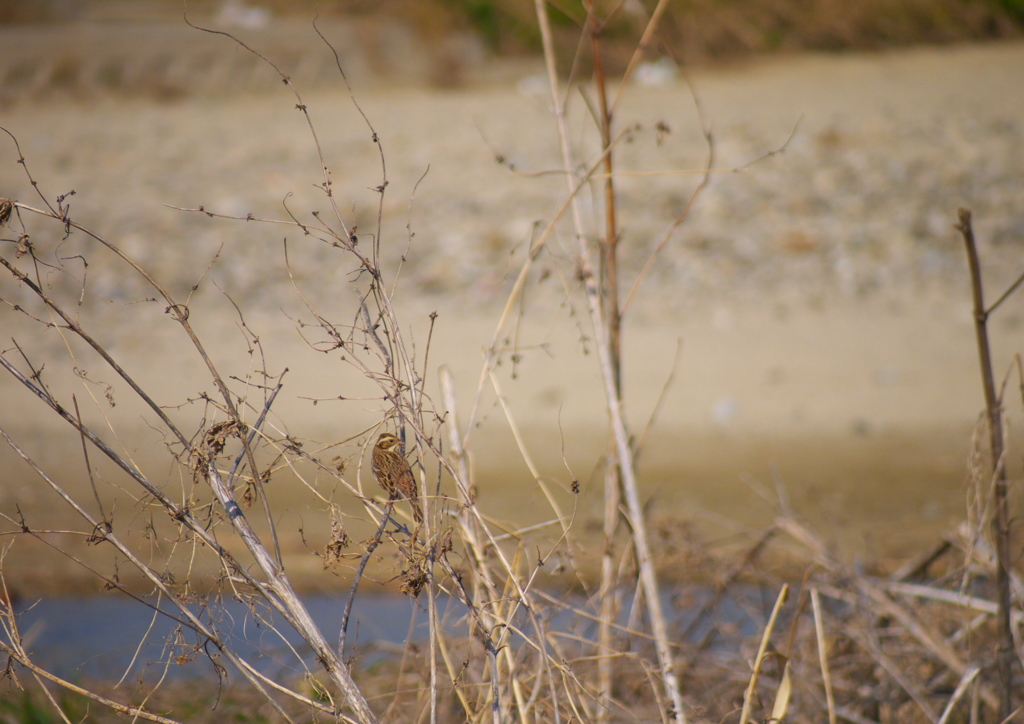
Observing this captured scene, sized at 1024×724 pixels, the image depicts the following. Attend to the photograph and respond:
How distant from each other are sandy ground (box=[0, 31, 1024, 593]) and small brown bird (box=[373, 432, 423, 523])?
1.52 ft

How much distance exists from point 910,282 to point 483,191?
3054mm

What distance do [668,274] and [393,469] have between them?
4.56 meters

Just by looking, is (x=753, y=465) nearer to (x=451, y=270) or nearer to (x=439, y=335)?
(x=439, y=335)

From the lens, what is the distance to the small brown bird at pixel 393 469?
2.72ft

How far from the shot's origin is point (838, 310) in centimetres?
486

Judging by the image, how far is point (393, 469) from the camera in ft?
2.73

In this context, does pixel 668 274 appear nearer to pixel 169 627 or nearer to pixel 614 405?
pixel 169 627

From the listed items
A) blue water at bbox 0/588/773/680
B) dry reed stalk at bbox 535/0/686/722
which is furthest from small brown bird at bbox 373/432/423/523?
blue water at bbox 0/588/773/680

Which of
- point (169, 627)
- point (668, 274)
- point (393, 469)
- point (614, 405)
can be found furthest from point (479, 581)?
point (668, 274)

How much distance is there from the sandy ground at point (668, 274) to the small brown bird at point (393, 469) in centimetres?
46

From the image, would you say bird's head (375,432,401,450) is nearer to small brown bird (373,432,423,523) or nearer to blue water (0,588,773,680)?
small brown bird (373,432,423,523)

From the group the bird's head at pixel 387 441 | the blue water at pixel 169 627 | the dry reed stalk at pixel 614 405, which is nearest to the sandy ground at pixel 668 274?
the dry reed stalk at pixel 614 405

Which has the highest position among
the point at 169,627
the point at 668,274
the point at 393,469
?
the point at 668,274

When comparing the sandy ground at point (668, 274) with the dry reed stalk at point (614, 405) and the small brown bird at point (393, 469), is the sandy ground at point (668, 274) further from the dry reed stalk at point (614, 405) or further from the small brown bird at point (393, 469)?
the small brown bird at point (393, 469)
